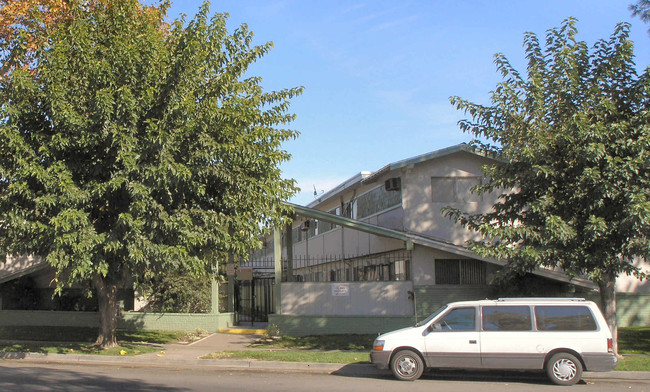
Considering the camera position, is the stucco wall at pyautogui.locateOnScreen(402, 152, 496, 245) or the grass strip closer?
the grass strip

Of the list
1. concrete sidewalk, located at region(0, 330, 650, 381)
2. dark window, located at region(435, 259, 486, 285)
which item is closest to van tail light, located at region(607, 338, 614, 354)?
concrete sidewalk, located at region(0, 330, 650, 381)

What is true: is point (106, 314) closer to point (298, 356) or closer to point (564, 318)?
point (298, 356)

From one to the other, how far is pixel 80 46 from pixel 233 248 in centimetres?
583

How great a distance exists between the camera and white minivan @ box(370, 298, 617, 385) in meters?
11.3

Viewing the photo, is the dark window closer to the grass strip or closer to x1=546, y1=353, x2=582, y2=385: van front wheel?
the grass strip

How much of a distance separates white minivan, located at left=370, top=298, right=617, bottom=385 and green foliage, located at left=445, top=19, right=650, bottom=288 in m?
1.88

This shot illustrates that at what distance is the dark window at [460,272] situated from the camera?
61.3ft

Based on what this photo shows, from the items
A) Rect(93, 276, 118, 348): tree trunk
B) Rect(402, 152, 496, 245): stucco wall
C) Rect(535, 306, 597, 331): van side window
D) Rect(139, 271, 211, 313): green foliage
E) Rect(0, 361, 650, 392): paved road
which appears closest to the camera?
Rect(0, 361, 650, 392): paved road

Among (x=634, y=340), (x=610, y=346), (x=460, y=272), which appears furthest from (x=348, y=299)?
(x=610, y=346)

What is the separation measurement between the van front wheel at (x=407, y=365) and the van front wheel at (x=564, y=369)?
2401 millimetres

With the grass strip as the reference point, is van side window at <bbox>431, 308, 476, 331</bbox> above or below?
above

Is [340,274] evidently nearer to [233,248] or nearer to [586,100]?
[233,248]

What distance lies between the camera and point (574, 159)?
13633 millimetres

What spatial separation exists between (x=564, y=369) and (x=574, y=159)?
4.83 m
